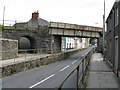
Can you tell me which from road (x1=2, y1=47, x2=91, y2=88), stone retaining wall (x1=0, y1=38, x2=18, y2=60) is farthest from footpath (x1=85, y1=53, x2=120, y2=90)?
stone retaining wall (x1=0, y1=38, x2=18, y2=60)

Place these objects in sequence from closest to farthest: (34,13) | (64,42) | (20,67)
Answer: (20,67)
(34,13)
(64,42)

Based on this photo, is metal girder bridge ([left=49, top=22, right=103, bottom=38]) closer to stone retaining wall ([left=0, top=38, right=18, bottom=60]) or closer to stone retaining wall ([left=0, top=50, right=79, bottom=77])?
stone retaining wall ([left=0, top=50, right=79, bottom=77])

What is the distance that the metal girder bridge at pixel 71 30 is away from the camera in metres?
31.4

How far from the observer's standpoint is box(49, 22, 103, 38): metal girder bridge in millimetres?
31447

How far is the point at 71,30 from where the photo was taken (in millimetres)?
34219

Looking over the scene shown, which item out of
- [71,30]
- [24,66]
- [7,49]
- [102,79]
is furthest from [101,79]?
[71,30]

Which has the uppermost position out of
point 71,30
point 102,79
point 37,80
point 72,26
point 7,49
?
point 72,26

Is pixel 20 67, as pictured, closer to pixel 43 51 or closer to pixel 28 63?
pixel 28 63

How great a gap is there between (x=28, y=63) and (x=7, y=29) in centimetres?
1535

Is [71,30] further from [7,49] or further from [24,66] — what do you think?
[24,66]

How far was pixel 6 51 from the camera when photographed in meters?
20.8

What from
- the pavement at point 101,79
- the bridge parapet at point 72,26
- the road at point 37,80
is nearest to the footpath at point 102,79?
the pavement at point 101,79

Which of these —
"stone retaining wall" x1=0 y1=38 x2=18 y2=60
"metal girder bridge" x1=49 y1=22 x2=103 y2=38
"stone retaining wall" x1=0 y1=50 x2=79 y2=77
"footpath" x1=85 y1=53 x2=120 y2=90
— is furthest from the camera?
"metal girder bridge" x1=49 y1=22 x2=103 y2=38

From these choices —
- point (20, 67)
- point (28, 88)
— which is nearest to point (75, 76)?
point (28, 88)
